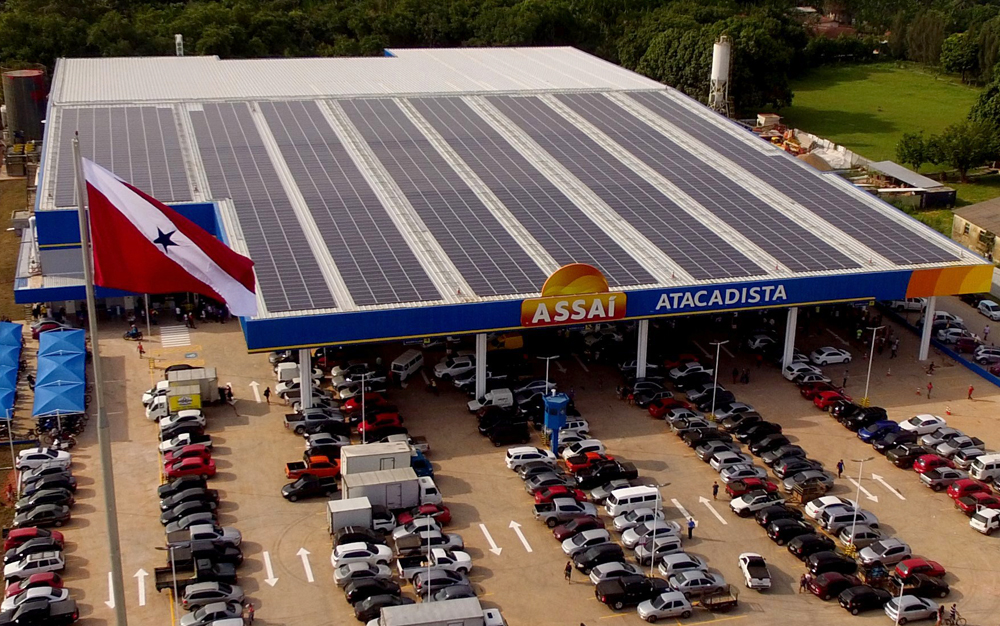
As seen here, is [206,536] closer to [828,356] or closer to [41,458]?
[41,458]

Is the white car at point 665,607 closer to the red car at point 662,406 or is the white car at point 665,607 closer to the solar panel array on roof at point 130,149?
the red car at point 662,406

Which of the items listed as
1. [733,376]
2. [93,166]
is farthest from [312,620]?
[733,376]

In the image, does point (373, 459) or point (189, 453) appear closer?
point (373, 459)

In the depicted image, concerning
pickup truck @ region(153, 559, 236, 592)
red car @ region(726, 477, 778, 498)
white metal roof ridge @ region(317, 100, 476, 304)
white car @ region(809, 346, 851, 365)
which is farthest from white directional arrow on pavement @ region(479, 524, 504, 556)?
white car @ region(809, 346, 851, 365)

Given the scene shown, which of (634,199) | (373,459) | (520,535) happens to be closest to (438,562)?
(520,535)

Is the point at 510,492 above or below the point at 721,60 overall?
below

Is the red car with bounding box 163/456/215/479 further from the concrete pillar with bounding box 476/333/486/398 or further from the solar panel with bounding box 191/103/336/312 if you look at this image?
the concrete pillar with bounding box 476/333/486/398
